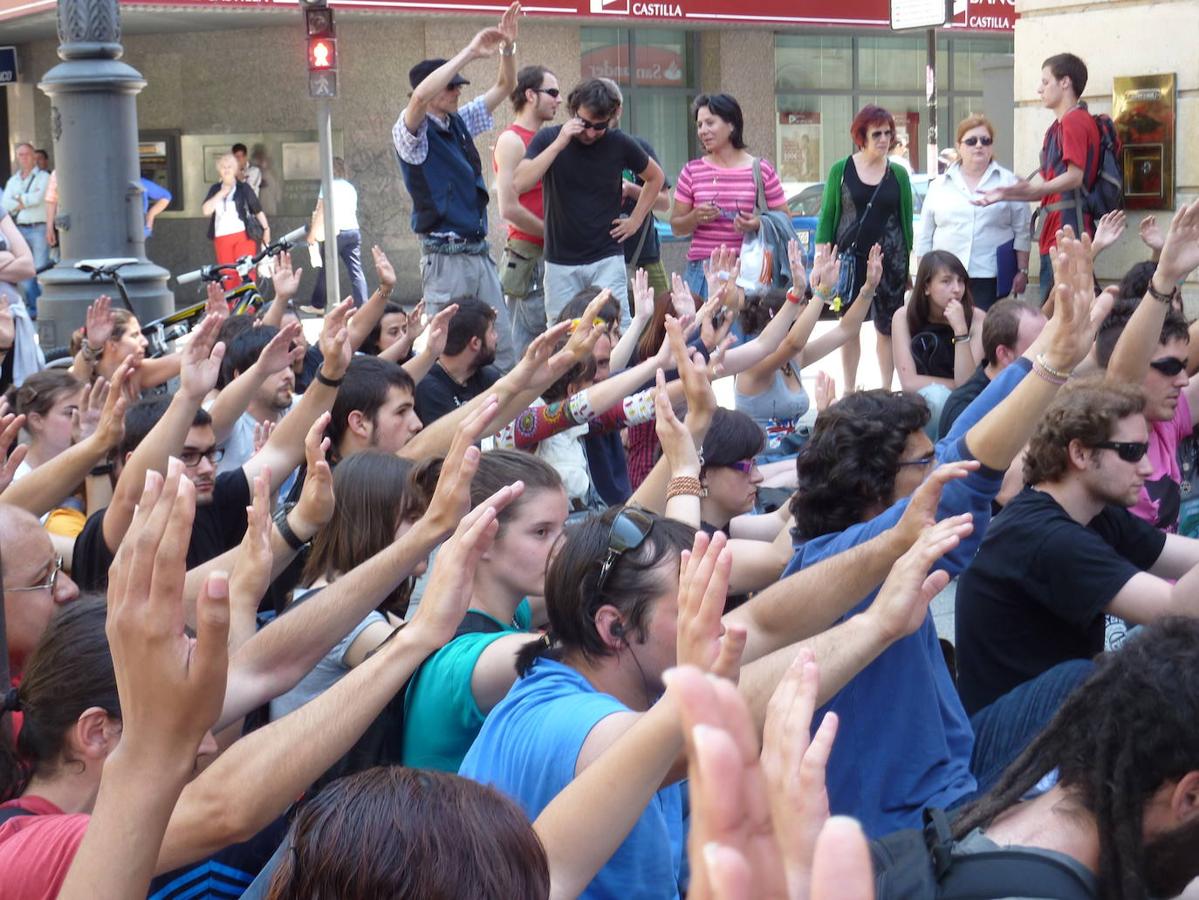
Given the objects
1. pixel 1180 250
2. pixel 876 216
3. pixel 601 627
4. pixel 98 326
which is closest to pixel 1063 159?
pixel 876 216

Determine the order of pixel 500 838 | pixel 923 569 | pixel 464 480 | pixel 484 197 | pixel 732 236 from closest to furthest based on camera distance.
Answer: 1. pixel 500 838
2. pixel 923 569
3. pixel 464 480
4. pixel 484 197
5. pixel 732 236

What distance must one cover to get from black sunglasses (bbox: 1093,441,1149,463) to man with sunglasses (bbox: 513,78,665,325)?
4.81m

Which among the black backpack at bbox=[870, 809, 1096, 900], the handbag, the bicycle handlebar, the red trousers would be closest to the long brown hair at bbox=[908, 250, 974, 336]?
the handbag

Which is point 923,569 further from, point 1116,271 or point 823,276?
point 1116,271

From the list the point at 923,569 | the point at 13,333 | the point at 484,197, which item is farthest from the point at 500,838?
the point at 484,197

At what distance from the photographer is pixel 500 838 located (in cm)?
192

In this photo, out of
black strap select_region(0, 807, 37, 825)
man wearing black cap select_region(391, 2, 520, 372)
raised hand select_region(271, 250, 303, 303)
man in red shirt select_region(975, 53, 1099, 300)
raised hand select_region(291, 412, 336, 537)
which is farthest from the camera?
man in red shirt select_region(975, 53, 1099, 300)

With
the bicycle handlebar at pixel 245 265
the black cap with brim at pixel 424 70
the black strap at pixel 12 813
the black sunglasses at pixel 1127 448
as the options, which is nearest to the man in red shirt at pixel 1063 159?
the black cap with brim at pixel 424 70

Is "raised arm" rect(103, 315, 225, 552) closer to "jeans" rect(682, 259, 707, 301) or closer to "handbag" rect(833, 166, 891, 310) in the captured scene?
"jeans" rect(682, 259, 707, 301)

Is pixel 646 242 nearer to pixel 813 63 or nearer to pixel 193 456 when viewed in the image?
pixel 193 456

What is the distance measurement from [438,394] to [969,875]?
15.3 ft

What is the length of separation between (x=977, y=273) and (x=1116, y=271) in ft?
2.75

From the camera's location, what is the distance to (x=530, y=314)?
9.55 meters

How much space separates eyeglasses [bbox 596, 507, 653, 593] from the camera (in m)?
3.03
